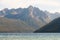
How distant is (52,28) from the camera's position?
164 m

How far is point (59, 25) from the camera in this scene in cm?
16862

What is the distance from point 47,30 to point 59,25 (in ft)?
37.6

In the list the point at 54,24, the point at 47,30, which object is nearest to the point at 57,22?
the point at 54,24

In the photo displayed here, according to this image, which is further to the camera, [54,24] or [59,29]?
[54,24]

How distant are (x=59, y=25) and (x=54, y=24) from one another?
2.90 metres

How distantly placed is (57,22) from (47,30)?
1229cm

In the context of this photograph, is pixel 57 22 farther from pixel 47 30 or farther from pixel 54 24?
pixel 47 30

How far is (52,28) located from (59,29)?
252 inches

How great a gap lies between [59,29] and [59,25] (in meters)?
10.4

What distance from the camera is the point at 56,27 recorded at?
16162cm

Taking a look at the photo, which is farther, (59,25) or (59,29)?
(59,25)

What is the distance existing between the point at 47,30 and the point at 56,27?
5.22 meters

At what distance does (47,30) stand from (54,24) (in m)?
11.6

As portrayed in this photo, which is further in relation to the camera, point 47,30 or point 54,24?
point 54,24
